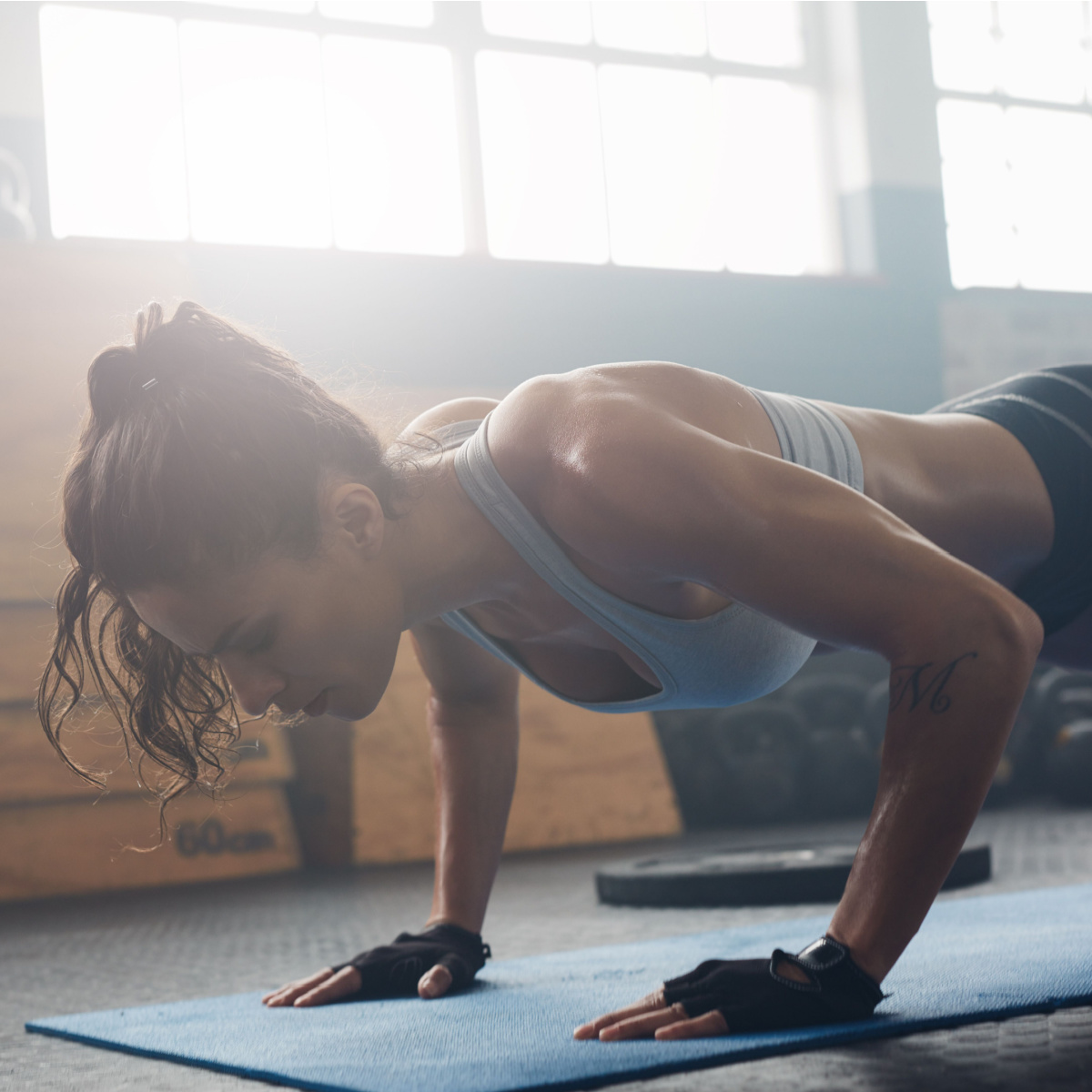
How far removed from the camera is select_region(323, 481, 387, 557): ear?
1109mm

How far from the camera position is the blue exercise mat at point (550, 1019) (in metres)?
1.00

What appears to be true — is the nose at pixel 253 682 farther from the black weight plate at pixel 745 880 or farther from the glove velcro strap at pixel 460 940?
the black weight plate at pixel 745 880

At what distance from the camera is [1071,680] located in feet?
13.0

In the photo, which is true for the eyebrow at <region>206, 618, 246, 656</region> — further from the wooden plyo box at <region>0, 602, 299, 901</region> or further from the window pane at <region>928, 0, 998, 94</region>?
the window pane at <region>928, 0, 998, 94</region>

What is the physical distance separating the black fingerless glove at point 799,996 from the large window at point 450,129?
3.50 metres

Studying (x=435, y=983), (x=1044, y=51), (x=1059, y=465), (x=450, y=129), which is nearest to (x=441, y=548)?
(x=435, y=983)

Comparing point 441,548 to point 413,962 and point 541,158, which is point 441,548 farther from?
point 541,158

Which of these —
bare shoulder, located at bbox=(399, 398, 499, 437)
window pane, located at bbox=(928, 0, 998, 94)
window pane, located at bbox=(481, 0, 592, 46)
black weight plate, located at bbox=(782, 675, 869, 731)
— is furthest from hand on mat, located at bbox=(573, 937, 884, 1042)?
window pane, located at bbox=(928, 0, 998, 94)

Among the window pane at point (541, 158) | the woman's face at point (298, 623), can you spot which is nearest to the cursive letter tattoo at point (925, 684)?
the woman's face at point (298, 623)

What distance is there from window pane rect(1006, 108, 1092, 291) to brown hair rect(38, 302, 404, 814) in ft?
16.0

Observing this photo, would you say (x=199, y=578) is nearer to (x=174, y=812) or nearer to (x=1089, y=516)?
(x=1089, y=516)

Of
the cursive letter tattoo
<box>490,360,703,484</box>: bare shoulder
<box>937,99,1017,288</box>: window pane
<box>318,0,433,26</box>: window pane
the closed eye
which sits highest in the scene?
<box>318,0,433,26</box>: window pane

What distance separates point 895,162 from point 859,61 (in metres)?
0.42

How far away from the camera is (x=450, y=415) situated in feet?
4.62
